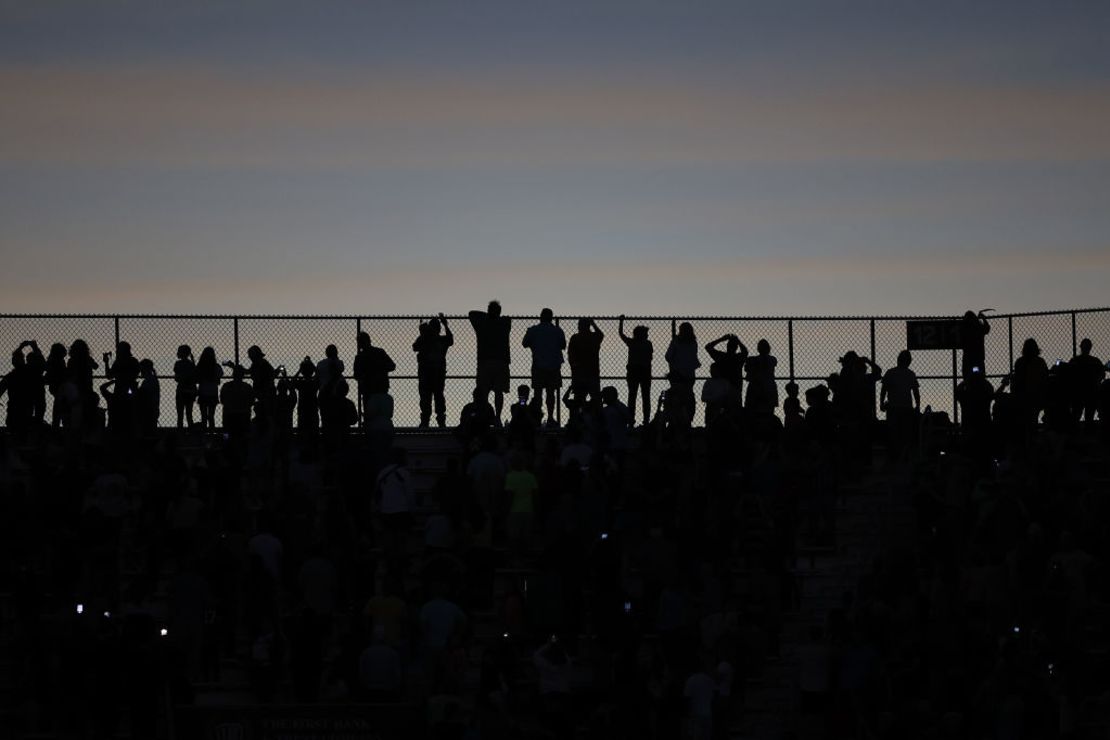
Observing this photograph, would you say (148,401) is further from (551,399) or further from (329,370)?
(551,399)

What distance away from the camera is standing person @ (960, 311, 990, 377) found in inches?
1502

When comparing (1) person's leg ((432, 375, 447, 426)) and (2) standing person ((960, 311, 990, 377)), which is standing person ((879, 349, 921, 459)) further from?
(1) person's leg ((432, 375, 447, 426))

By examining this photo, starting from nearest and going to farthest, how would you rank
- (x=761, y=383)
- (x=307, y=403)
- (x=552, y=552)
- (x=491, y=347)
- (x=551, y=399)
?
1. (x=552, y=552)
2. (x=307, y=403)
3. (x=761, y=383)
4. (x=491, y=347)
5. (x=551, y=399)

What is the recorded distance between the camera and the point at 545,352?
1470 inches

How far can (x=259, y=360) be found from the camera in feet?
120

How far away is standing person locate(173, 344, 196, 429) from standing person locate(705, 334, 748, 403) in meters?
7.28

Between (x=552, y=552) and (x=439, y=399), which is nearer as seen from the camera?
(x=552, y=552)

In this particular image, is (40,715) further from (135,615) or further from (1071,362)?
(1071,362)

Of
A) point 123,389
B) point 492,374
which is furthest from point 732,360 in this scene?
point 123,389

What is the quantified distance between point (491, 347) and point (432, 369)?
879 millimetres

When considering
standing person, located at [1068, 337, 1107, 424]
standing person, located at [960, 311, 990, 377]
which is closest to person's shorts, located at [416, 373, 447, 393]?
standing person, located at [960, 311, 990, 377]

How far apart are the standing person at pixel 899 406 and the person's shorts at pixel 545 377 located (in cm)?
455

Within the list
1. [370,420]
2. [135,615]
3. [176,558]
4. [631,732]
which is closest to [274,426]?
[370,420]

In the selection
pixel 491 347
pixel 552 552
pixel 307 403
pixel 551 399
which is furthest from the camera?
pixel 551 399
